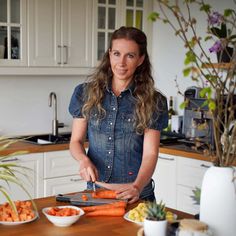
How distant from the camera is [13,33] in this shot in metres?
3.75

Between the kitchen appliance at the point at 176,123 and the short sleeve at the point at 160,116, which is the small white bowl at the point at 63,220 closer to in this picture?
the short sleeve at the point at 160,116

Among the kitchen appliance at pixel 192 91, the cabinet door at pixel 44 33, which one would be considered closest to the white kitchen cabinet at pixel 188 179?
the kitchen appliance at pixel 192 91

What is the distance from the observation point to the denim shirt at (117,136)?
226cm

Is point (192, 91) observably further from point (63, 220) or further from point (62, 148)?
point (63, 220)

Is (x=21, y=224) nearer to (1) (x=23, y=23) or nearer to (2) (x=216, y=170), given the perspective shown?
(2) (x=216, y=170)

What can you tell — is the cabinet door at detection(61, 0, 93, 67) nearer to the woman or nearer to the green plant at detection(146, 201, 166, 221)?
the woman

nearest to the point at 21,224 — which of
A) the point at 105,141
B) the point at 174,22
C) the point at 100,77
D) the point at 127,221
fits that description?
the point at 127,221

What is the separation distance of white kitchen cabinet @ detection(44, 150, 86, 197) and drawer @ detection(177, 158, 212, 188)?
0.79 m

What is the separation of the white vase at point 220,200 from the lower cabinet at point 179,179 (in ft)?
7.00

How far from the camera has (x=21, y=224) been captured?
1699 mm

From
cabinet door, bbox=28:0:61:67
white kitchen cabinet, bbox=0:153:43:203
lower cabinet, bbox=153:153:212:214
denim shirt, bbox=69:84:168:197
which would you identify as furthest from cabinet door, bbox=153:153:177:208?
denim shirt, bbox=69:84:168:197

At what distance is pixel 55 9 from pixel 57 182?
4.41 feet

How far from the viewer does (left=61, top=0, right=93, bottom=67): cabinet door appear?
399 cm

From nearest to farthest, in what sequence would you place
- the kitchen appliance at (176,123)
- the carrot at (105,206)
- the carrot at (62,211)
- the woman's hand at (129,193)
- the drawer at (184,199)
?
the carrot at (62,211), the carrot at (105,206), the woman's hand at (129,193), the drawer at (184,199), the kitchen appliance at (176,123)
